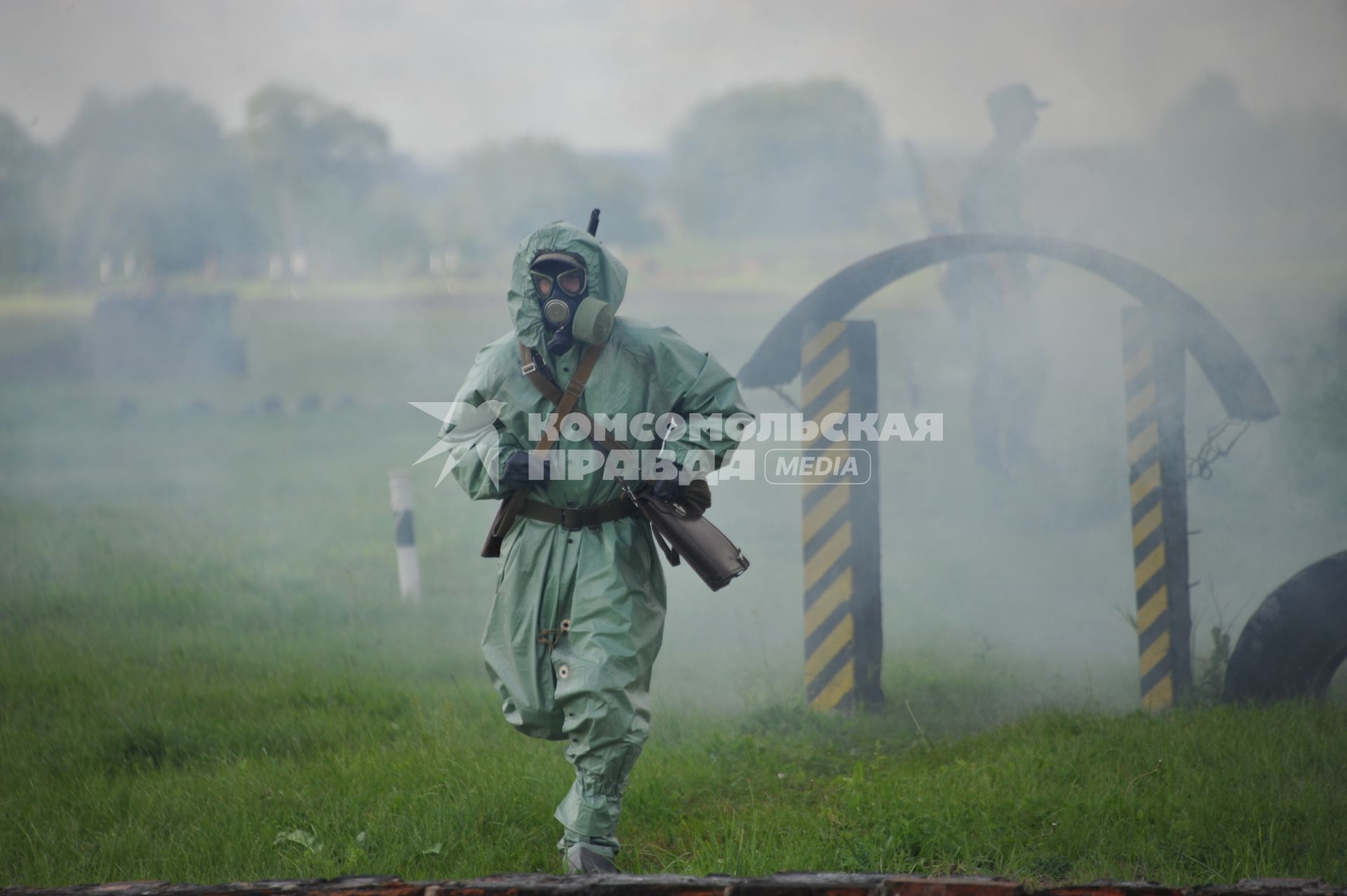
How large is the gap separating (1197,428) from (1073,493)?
1144 millimetres

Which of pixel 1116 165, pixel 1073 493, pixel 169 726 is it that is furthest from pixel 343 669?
pixel 1116 165

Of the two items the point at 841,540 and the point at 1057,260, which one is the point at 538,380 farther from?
the point at 1057,260

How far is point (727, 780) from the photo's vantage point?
15.5ft

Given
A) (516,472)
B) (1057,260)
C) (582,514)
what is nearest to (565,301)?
(516,472)

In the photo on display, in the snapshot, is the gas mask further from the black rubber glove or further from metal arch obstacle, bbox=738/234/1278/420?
metal arch obstacle, bbox=738/234/1278/420

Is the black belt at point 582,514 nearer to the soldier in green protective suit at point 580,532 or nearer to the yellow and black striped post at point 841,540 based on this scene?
the soldier in green protective suit at point 580,532

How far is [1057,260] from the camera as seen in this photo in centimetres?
563

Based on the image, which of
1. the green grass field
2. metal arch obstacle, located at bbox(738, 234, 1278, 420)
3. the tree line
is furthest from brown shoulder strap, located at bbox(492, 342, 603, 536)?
the tree line

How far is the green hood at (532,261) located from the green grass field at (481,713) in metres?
1.73

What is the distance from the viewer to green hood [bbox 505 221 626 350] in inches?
151

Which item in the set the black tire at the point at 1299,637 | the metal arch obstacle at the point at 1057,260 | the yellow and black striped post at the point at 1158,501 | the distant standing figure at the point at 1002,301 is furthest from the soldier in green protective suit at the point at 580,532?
the distant standing figure at the point at 1002,301

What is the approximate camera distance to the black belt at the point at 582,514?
12.7 ft

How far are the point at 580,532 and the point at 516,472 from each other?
292 millimetres

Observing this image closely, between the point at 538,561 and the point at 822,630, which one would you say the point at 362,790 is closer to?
the point at 538,561
